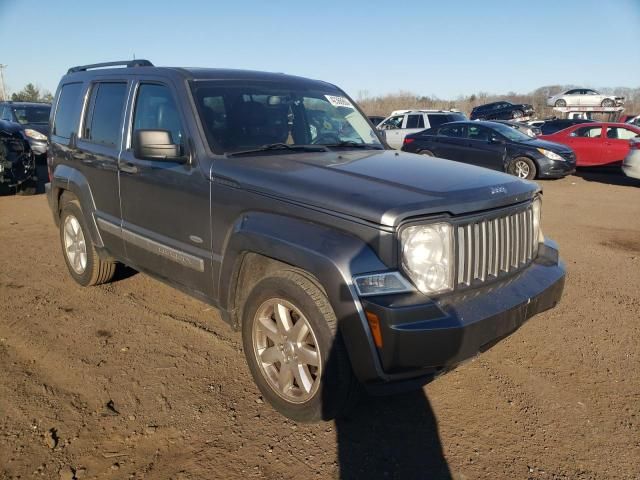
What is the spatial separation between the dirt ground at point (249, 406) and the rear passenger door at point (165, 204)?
64 cm

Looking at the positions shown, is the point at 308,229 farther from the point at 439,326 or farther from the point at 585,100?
the point at 585,100

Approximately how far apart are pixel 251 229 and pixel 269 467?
1.28 metres

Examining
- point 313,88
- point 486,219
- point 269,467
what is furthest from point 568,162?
point 269,467

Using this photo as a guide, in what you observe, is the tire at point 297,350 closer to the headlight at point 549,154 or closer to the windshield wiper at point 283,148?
the windshield wiper at point 283,148

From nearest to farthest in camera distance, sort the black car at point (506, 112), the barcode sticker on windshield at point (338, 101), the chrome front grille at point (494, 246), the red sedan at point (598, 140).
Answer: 1. the chrome front grille at point (494, 246)
2. the barcode sticker on windshield at point (338, 101)
3. the red sedan at point (598, 140)
4. the black car at point (506, 112)

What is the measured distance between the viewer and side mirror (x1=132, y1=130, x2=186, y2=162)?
10.5 ft

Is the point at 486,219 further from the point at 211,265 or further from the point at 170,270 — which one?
the point at 170,270

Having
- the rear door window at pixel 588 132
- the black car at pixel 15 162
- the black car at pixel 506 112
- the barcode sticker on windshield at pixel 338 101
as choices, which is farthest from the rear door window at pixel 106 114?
the black car at pixel 506 112

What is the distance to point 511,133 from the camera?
13.4 m

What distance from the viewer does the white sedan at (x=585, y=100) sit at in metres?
31.5

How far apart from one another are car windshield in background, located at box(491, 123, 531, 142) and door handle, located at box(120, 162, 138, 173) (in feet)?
37.3

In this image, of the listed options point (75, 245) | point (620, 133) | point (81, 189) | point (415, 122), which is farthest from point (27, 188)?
point (620, 133)

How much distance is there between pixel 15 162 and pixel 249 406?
9175 mm

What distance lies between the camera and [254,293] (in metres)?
2.94
